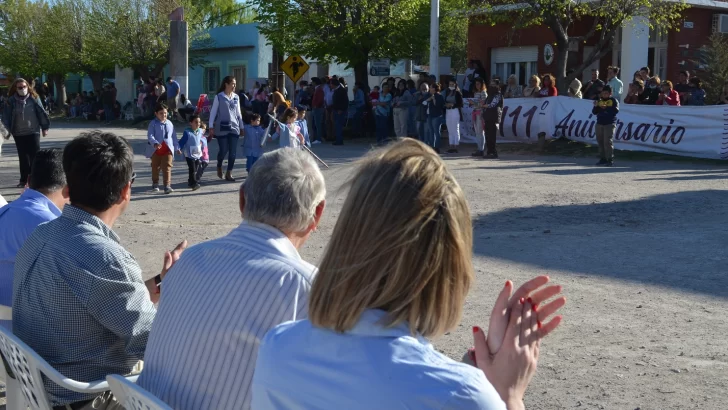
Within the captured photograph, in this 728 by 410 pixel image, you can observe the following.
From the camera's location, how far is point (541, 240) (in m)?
9.59

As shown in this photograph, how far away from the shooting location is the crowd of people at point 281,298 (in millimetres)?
1707

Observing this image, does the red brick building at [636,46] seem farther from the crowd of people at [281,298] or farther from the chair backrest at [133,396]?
the chair backrest at [133,396]

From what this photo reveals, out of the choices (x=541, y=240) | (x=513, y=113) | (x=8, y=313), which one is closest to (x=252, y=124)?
(x=541, y=240)

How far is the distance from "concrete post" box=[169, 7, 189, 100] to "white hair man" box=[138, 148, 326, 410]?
25411 mm

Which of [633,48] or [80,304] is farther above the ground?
[633,48]

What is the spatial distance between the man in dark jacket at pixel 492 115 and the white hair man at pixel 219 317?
695 inches

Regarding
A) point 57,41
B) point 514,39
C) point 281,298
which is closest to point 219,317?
point 281,298

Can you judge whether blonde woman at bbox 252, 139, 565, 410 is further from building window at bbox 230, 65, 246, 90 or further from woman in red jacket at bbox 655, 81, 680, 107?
building window at bbox 230, 65, 246, 90

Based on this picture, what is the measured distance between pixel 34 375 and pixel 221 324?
0.88 m

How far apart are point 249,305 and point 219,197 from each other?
11086 millimetres

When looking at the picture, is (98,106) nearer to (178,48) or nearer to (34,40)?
(34,40)

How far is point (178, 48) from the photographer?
27.6 meters

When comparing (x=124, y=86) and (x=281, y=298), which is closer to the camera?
(x=281, y=298)

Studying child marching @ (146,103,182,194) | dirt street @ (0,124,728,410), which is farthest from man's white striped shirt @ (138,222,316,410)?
child marching @ (146,103,182,194)
